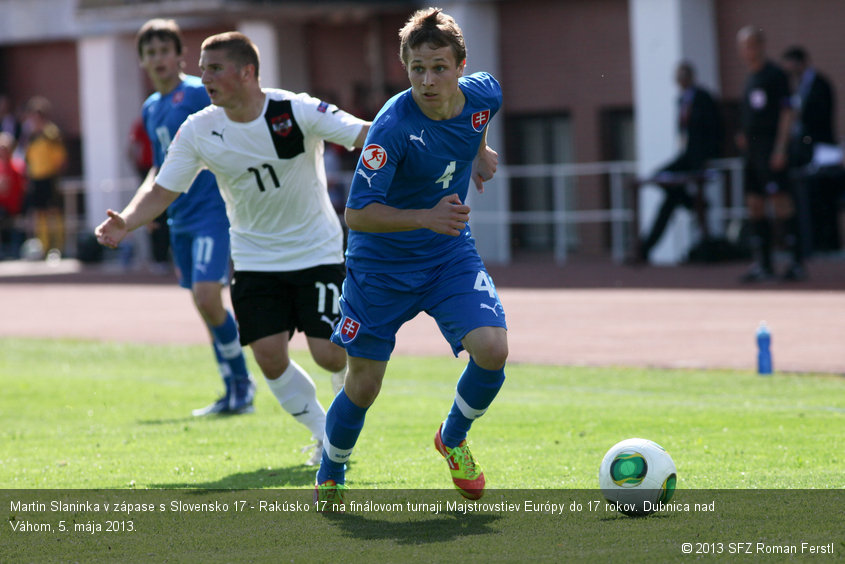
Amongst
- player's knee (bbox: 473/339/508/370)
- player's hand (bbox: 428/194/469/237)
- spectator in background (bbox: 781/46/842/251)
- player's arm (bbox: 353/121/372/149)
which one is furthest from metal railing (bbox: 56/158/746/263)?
player's hand (bbox: 428/194/469/237)

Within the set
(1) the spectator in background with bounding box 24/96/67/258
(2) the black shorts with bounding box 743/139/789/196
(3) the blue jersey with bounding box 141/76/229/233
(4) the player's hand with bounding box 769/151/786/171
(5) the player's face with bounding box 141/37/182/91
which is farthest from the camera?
(1) the spectator in background with bounding box 24/96/67/258

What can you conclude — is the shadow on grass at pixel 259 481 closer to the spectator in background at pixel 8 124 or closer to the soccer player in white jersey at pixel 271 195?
the soccer player in white jersey at pixel 271 195

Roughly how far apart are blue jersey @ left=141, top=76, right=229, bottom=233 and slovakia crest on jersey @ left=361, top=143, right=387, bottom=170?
3.63 metres

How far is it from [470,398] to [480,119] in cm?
119

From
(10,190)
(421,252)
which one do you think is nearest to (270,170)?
(421,252)

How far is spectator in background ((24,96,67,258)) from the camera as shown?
2695 cm

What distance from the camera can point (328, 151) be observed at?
2317 cm

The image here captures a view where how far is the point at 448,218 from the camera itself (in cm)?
545

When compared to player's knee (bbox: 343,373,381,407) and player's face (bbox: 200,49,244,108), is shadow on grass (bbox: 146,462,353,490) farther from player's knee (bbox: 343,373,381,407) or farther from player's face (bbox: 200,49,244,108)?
player's face (bbox: 200,49,244,108)

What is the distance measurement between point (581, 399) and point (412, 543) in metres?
4.05

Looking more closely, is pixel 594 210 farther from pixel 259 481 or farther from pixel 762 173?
pixel 259 481

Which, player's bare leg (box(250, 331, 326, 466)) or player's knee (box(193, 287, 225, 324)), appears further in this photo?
player's knee (box(193, 287, 225, 324))

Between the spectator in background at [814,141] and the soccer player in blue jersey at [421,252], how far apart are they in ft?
38.1

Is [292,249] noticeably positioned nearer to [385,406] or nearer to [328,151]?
[385,406]
